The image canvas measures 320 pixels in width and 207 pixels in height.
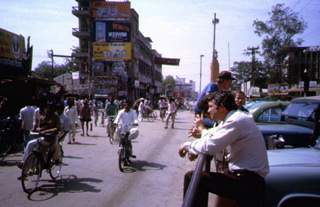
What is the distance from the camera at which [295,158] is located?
3.14m

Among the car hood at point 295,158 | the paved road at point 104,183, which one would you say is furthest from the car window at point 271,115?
the car hood at point 295,158

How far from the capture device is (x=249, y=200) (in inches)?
91.1

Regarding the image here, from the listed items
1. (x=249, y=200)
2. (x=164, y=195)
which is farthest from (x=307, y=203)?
(x=164, y=195)

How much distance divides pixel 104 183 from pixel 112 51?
35.3 m

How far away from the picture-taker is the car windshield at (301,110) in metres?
6.30

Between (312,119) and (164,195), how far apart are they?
12.6 ft

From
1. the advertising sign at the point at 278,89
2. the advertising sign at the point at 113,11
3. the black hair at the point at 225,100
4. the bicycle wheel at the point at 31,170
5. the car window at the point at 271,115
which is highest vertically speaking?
the advertising sign at the point at 113,11

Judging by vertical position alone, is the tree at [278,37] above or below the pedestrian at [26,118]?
above

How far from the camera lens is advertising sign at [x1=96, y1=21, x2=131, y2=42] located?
3953cm

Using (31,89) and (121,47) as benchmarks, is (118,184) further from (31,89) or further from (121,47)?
(121,47)

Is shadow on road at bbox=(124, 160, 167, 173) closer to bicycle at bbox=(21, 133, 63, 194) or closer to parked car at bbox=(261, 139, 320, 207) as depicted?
bicycle at bbox=(21, 133, 63, 194)

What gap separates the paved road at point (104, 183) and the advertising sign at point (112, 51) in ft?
103

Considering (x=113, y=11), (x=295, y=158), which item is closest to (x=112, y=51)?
(x=113, y=11)

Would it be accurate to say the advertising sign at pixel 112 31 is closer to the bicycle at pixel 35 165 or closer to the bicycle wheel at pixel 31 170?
the bicycle at pixel 35 165
